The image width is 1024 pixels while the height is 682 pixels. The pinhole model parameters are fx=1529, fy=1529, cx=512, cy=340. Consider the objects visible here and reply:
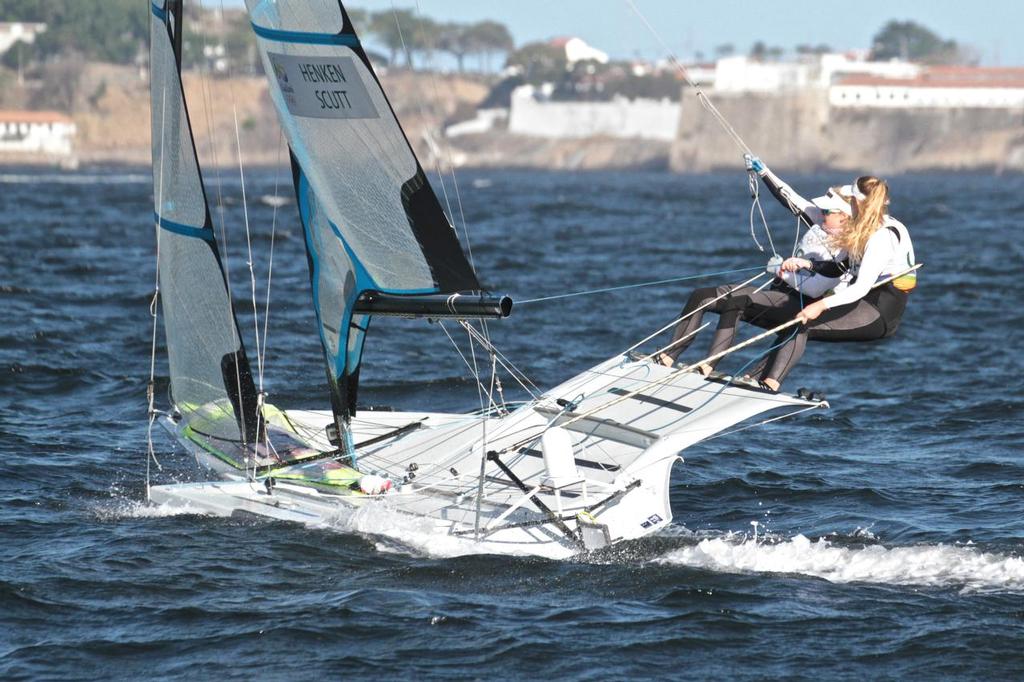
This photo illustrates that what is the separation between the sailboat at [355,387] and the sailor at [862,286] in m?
0.39

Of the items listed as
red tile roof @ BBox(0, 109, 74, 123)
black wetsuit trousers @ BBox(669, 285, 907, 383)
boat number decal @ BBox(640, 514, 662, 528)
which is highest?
black wetsuit trousers @ BBox(669, 285, 907, 383)

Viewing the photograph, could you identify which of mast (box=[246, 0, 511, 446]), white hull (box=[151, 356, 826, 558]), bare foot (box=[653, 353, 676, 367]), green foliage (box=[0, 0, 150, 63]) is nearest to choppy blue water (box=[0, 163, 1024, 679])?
white hull (box=[151, 356, 826, 558])

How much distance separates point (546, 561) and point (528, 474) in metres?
0.96

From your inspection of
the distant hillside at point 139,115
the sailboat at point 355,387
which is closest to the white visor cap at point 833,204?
the sailboat at point 355,387

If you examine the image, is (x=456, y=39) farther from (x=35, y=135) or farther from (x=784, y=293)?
(x=784, y=293)

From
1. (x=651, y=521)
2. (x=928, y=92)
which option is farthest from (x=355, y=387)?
(x=928, y=92)

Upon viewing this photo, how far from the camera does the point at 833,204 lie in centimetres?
869

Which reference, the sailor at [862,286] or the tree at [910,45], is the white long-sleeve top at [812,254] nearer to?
the sailor at [862,286]

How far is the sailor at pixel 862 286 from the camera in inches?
328

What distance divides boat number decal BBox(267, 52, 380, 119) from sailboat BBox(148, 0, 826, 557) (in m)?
0.01

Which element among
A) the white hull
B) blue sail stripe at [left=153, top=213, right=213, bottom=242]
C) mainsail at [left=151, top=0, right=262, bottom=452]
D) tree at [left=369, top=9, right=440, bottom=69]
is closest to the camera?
the white hull

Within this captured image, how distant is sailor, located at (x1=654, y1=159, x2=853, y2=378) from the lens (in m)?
8.72

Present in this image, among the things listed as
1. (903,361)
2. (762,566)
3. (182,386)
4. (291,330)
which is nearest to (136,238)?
(291,330)

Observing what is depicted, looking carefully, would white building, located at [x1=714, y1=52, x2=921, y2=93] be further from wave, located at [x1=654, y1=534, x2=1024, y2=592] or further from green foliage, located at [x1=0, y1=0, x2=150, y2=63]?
wave, located at [x1=654, y1=534, x2=1024, y2=592]
